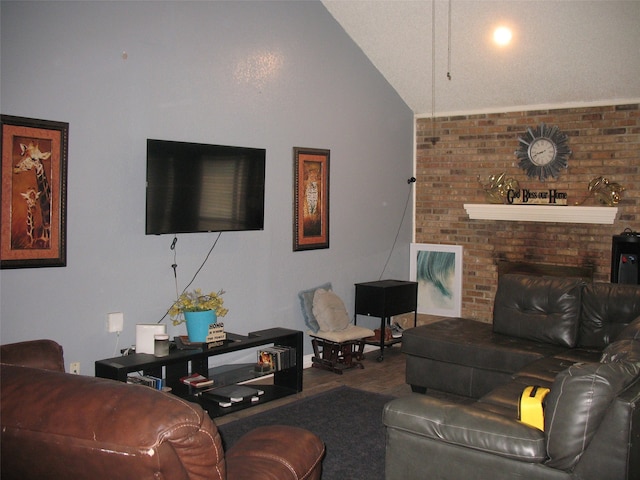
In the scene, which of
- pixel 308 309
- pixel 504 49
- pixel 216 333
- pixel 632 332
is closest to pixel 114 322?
pixel 216 333

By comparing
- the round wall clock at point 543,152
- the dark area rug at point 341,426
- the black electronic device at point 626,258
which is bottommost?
the dark area rug at point 341,426

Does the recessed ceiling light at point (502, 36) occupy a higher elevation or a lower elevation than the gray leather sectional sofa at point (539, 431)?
higher

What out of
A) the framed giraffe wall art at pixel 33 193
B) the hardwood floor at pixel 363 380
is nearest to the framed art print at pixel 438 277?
the hardwood floor at pixel 363 380

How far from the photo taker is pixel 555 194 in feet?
20.6

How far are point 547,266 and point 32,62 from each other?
4917 mm

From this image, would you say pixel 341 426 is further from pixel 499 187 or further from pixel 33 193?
pixel 499 187

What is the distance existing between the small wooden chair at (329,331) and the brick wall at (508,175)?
1.76 metres

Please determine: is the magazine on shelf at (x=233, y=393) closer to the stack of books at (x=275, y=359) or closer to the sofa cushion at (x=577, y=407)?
the stack of books at (x=275, y=359)

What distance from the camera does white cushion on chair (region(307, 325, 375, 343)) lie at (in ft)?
18.2

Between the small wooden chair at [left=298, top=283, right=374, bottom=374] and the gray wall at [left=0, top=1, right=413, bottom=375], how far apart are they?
0.13 m

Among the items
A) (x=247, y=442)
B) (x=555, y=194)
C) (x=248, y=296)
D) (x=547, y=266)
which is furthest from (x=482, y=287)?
(x=247, y=442)

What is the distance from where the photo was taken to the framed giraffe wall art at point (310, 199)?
5.71 metres

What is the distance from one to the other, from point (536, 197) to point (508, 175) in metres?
0.39

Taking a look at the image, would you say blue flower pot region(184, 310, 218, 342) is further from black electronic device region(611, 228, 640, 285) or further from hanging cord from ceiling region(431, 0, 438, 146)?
black electronic device region(611, 228, 640, 285)
